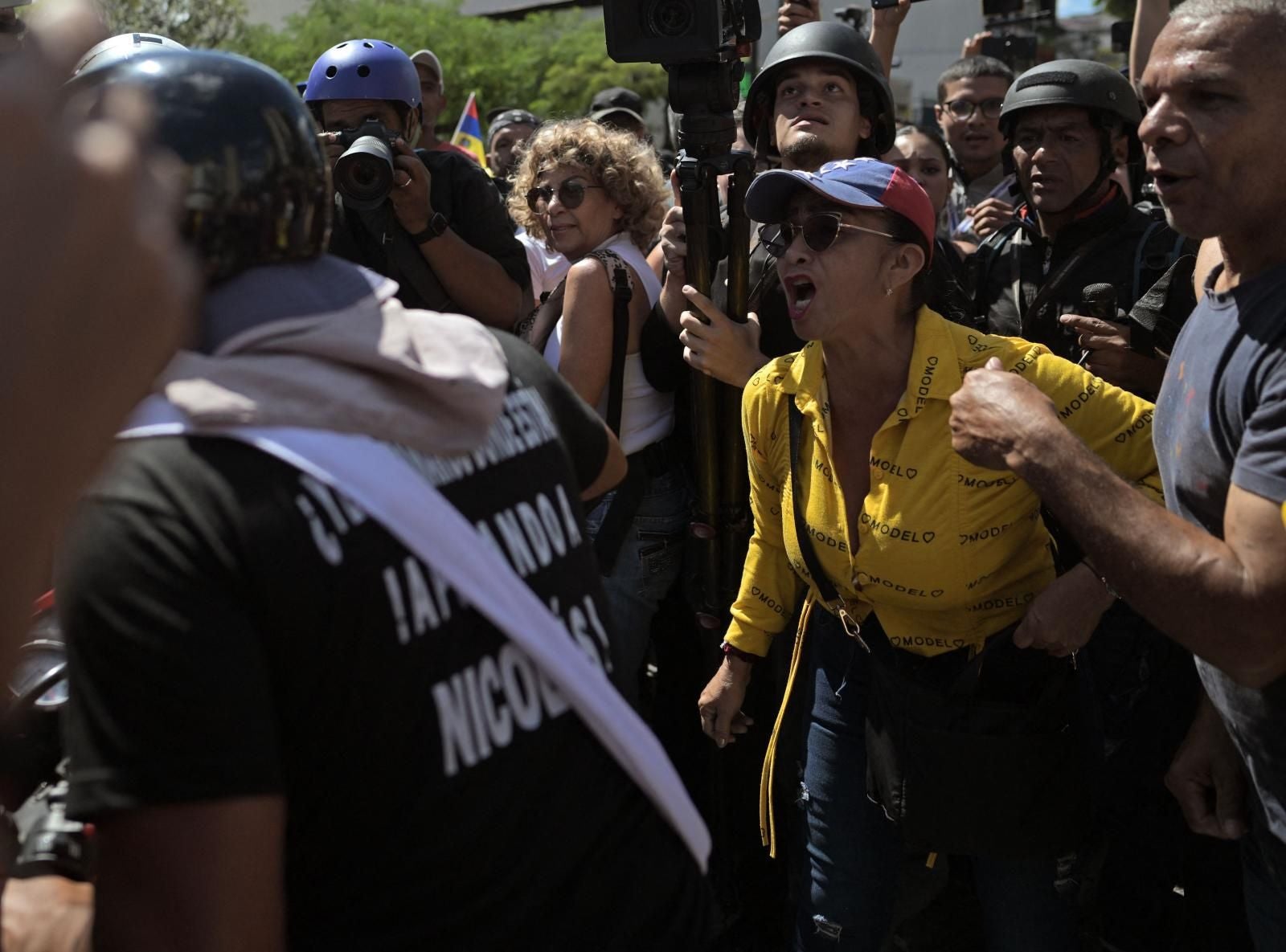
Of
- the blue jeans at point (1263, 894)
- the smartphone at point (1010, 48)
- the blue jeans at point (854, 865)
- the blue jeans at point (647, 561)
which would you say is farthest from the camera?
the smartphone at point (1010, 48)

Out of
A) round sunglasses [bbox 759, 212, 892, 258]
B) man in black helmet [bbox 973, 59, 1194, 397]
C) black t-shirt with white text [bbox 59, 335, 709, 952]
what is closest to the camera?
black t-shirt with white text [bbox 59, 335, 709, 952]

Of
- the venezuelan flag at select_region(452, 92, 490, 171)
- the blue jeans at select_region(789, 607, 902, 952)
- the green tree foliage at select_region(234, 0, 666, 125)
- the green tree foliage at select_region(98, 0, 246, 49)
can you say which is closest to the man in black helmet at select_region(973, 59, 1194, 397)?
the blue jeans at select_region(789, 607, 902, 952)

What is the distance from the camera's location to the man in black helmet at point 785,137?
11.4ft

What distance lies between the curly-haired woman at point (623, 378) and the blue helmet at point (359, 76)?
24.7 inches

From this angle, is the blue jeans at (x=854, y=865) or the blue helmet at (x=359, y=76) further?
the blue helmet at (x=359, y=76)

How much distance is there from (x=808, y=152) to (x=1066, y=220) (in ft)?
2.54

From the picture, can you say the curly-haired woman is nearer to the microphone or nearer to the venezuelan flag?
the microphone

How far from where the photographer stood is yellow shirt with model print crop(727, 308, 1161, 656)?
2680 mm

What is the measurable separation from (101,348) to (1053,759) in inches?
93.2

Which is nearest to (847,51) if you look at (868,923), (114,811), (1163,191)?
(1163,191)

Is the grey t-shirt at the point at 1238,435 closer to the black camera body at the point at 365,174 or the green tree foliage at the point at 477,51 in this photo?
the black camera body at the point at 365,174

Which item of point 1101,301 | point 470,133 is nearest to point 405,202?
point 1101,301

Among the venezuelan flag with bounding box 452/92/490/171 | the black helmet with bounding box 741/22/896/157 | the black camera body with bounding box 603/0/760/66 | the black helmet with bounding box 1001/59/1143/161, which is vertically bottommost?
the venezuelan flag with bounding box 452/92/490/171

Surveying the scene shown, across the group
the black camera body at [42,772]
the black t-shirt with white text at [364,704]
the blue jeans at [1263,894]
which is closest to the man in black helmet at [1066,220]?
the blue jeans at [1263,894]
